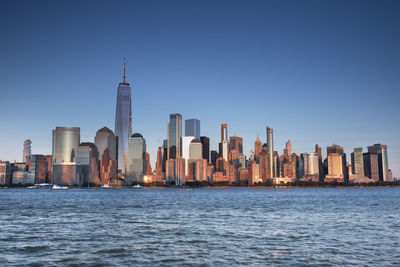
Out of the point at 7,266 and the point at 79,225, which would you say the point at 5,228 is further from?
the point at 7,266

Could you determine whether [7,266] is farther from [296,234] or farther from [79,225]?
[296,234]

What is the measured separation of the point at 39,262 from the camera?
28.5 m

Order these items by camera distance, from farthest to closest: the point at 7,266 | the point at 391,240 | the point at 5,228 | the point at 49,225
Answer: the point at 49,225, the point at 5,228, the point at 391,240, the point at 7,266

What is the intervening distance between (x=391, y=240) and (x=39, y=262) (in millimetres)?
33480

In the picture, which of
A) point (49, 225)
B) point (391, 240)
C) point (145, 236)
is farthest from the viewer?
point (49, 225)

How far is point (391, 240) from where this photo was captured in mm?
38250

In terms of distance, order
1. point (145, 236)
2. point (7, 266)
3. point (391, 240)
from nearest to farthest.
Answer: point (7, 266), point (391, 240), point (145, 236)

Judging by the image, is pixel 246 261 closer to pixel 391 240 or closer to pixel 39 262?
pixel 39 262

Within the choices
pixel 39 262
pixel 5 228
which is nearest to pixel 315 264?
pixel 39 262

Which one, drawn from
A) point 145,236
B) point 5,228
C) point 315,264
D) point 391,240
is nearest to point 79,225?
point 5,228

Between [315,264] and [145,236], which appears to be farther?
[145,236]

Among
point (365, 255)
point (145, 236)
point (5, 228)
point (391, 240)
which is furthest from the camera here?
point (5, 228)

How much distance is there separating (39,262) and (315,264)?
20.9m

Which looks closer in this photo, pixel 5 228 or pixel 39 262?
pixel 39 262
